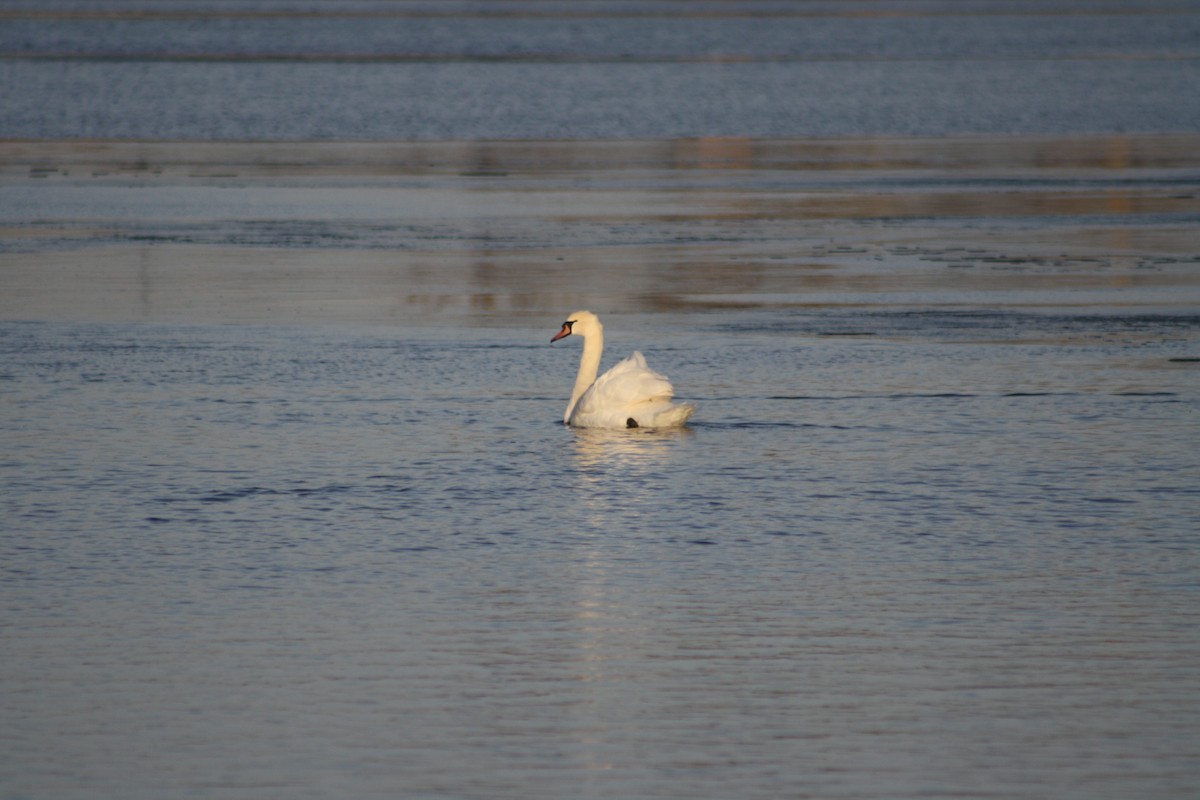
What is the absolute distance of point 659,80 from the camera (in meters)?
59.4

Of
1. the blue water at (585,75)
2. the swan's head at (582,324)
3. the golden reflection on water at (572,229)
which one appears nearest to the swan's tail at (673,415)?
the swan's head at (582,324)

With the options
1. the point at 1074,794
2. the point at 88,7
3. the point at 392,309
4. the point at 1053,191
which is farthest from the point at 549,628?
the point at 88,7

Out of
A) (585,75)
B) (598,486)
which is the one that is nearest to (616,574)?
(598,486)

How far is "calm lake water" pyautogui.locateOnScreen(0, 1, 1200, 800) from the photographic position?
783 cm

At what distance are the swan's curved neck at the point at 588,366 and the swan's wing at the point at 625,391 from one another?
0.79ft

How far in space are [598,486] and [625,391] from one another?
1.78m

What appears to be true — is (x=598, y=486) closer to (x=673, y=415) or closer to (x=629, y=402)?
(x=673, y=415)

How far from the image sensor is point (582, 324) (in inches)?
611

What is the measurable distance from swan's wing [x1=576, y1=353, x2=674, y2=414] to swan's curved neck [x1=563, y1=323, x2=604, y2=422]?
0.24 meters

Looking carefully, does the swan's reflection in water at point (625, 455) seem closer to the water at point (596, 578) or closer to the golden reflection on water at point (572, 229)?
the water at point (596, 578)

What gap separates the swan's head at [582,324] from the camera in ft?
50.5

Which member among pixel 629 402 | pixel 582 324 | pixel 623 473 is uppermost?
pixel 582 324

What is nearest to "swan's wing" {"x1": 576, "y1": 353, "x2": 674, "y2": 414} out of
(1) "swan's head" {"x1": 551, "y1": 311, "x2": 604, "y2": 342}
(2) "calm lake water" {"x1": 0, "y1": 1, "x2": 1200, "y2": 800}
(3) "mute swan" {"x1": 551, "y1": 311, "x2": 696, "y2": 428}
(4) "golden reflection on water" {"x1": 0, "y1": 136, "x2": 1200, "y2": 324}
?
(3) "mute swan" {"x1": 551, "y1": 311, "x2": 696, "y2": 428}

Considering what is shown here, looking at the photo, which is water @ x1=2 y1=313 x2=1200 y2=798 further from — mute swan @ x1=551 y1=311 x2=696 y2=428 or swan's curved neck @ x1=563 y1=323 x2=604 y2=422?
swan's curved neck @ x1=563 y1=323 x2=604 y2=422
